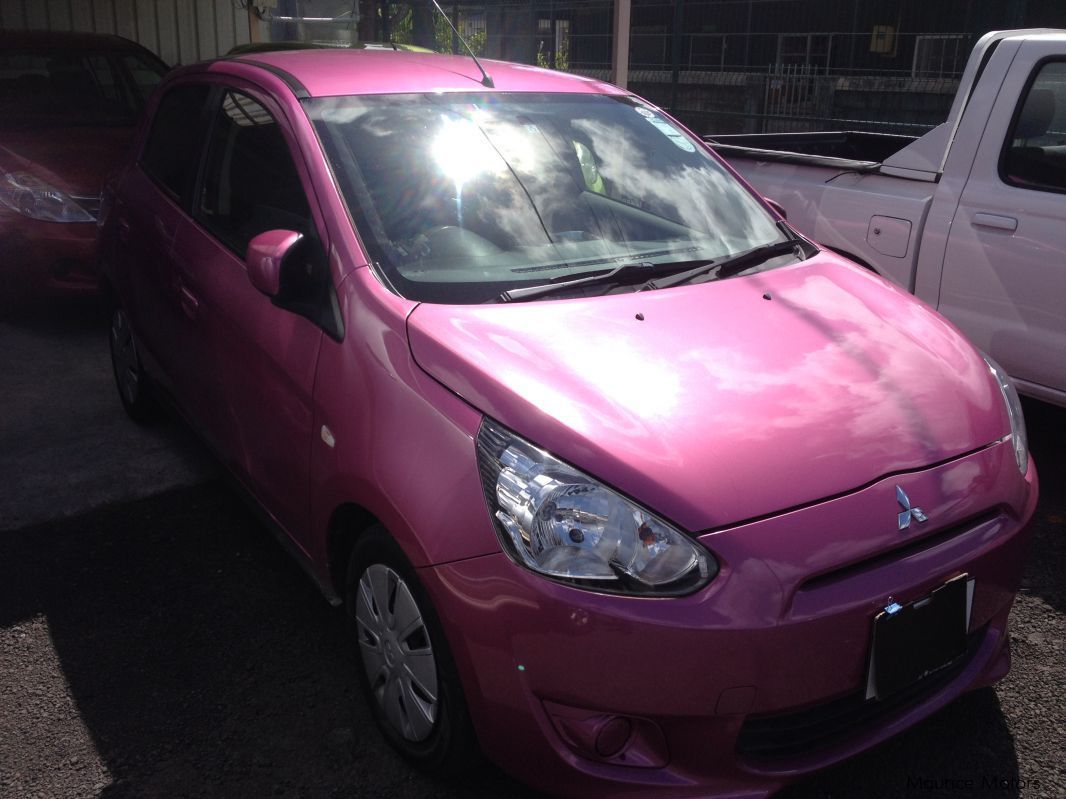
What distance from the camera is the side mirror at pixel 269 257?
2.63 metres

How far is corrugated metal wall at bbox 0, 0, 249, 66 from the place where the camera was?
920 centimetres

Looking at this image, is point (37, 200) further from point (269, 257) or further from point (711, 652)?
point (711, 652)

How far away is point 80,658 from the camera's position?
2.91 m

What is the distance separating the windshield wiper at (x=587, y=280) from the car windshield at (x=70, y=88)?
541 cm

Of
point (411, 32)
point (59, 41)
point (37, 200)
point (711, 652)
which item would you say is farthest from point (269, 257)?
point (411, 32)

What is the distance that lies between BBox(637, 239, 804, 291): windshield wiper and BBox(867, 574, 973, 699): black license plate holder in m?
1.10

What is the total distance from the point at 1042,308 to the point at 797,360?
205 cm

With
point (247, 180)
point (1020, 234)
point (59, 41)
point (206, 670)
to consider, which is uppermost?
point (59, 41)

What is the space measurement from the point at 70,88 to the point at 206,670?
18.7 feet

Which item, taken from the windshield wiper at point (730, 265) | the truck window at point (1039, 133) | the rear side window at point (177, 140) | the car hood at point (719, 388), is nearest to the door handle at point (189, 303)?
the rear side window at point (177, 140)

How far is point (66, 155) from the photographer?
6.09 m

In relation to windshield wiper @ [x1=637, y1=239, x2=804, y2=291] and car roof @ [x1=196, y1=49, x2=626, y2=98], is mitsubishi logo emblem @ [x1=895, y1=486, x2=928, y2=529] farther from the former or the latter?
car roof @ [x1=196, y1=49, x2=626, y2=98]

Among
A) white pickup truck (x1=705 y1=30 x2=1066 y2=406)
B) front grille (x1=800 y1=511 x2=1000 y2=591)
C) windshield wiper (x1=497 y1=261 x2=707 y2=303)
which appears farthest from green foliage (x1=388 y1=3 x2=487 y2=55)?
front grille (x1=800 y1=511 x2=1000 y2=591)

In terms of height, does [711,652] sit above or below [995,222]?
below
